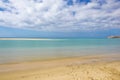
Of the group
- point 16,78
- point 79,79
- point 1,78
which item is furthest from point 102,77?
point 1,78

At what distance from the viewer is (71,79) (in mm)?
5262

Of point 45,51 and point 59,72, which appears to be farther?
point 45,51

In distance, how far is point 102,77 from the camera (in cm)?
555

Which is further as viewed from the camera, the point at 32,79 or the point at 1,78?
the point at 1,78

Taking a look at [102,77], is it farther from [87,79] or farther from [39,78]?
[39,78]

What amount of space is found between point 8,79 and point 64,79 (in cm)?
228

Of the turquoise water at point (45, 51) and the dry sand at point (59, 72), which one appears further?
the turquoise water at point (45, 51)

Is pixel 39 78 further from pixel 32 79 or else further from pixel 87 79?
pixel 87 79

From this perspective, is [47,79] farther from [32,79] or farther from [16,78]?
[16,78]

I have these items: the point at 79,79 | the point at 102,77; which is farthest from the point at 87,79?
the point at 102,77

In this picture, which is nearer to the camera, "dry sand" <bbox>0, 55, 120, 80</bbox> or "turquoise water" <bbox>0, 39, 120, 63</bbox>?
"dry sand" <bbox>0, 55, 120, 80</bbox>

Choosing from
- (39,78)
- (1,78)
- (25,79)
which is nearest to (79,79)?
(39,78)

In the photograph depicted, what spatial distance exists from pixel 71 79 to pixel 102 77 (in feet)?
4.37

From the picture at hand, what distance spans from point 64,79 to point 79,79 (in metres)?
0.59
